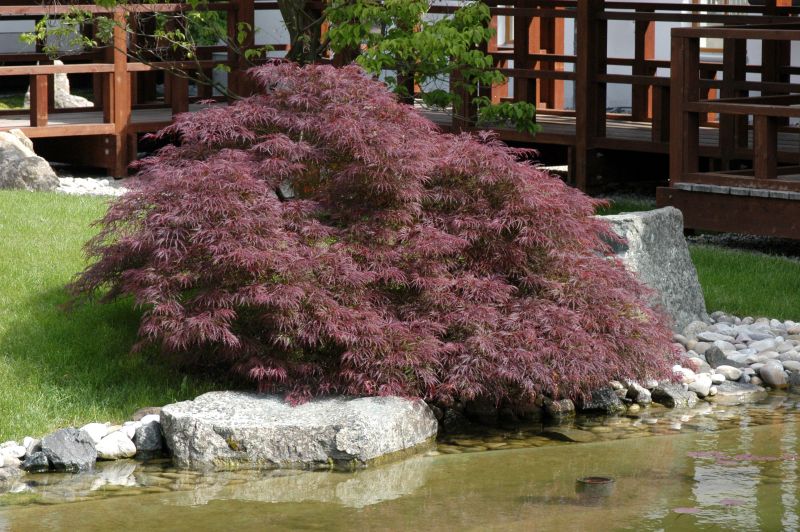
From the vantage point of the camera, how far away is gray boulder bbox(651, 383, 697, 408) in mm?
7844

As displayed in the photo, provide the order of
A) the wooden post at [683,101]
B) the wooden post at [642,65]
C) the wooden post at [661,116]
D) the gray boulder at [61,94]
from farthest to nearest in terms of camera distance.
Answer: the gray boulder at [61,94]
the wooden post at [642,65]
the wooden post at [661,116]
the wooden post at [683,101]

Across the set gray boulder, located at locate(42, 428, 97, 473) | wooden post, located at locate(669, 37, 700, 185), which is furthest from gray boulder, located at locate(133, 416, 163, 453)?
wooden post, located at locate(669, 37, 700, 185)

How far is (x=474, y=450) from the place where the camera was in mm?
6855

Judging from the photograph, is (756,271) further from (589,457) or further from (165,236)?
(165,236)

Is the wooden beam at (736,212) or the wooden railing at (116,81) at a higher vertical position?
the wooden railing at (116,81)

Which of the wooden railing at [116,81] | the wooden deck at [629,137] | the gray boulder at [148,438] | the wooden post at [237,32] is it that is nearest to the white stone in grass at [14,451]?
the gray boulder at [148,438]

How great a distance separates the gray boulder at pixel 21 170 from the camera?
1290 cm

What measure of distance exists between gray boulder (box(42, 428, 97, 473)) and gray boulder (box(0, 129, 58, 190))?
6.83 metres

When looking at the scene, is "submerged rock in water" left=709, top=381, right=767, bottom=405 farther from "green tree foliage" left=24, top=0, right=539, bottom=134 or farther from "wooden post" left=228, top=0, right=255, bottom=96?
"wooden post" left=228, top=0, right=255, bottom=96

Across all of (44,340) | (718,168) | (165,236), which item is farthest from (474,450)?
(718,168)

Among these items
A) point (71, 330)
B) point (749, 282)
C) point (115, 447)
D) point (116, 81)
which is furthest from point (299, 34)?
point (115, 447)

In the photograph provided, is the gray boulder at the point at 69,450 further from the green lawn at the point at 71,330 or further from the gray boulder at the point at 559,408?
the gray boulder at the point at 559,408

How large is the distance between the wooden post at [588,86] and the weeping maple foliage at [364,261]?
607 cm

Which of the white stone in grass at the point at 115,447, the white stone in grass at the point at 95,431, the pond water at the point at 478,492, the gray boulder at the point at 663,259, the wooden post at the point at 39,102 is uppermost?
the wooden post at the point at 39,102
